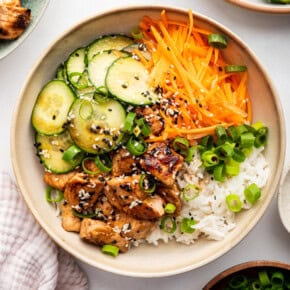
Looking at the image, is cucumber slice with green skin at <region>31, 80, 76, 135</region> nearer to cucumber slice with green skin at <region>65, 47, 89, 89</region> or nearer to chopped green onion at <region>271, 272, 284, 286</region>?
cucumber slice with green skin at <region>65, 47, 89, 89</region>

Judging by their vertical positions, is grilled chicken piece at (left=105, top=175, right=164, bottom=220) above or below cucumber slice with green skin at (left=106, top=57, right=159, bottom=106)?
below

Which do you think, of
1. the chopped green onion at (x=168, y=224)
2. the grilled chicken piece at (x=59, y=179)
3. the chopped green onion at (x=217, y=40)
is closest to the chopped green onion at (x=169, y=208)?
the chopped green onion at (x=168, y=224)

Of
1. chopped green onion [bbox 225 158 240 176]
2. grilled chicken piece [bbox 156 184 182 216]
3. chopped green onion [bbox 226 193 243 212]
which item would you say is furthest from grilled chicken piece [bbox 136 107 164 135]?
chopped green onion [bbox 226 193 243 212]

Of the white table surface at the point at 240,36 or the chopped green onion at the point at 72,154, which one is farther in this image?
the white table surface at the point at 240,36

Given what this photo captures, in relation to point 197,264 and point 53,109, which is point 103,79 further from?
point 197,264

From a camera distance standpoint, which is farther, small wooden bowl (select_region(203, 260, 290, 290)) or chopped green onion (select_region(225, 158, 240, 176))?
small wooden bowl (select_region(203, 260, 290, 290))

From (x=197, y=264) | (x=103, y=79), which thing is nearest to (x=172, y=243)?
(x=197, y=264)

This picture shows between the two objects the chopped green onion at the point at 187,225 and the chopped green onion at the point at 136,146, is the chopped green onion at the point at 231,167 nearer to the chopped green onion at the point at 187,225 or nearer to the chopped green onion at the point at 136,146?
the chopped green onion at the point at 187,225

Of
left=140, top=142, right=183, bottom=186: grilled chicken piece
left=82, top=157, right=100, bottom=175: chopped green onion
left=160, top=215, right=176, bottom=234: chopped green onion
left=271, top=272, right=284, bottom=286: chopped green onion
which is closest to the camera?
left=140, top=142, right=183, bottom=186: grilled chicken piece
